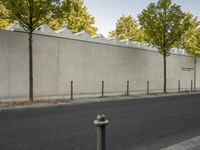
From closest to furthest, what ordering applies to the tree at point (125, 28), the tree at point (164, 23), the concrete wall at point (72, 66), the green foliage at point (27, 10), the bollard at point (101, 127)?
1. the bollard at point (101, 127)
2. the green foliage at point (27, 10)
3. the concrete wall at point (72, 66)
4. the tree at point (164, 23)
5. the tree at point (125, 28)

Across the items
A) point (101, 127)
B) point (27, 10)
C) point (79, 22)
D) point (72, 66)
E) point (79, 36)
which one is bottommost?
point (101, 127)

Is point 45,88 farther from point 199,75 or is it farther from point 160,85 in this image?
point 199,75

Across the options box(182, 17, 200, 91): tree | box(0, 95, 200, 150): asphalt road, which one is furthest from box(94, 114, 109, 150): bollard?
box(182, 17, 200, 91): tree

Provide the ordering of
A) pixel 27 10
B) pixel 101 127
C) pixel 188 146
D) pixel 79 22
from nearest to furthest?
1. pixel 101 127
2. pixel 188 146
3. pixel 27 10
4. pixel 79 22

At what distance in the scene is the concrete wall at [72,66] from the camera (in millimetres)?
17094

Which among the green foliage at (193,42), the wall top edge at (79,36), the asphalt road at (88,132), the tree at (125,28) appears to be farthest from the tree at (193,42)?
the asphalt road at (88,132)

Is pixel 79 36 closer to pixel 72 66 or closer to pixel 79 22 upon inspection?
pixel 72 66

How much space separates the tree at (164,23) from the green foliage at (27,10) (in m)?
11.5

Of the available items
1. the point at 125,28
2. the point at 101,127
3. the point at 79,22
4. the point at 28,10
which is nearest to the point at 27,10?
the point at 28,10

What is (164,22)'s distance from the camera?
2398cm

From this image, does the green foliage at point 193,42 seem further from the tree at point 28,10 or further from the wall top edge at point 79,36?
the tree at point 28,10

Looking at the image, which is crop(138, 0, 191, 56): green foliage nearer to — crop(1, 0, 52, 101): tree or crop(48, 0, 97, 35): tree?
crop(48, 0, 97, 35): tree

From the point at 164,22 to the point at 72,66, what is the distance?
29.2ft

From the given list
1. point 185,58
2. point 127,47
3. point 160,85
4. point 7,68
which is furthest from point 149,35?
point 7,68
